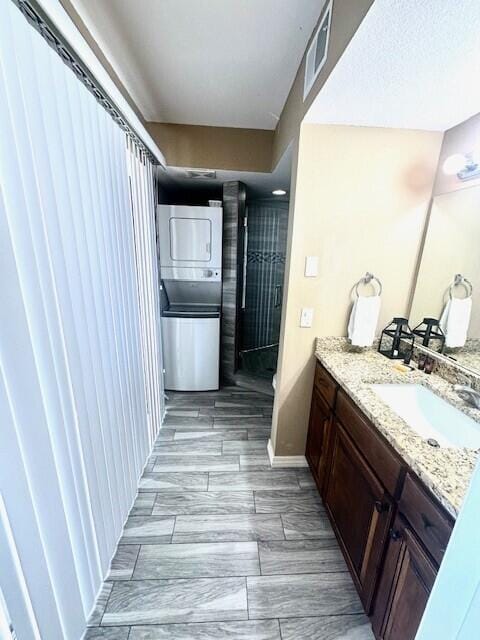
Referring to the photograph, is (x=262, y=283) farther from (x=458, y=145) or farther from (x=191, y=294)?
(x=458, y=145)

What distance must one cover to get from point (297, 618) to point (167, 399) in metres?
2.03

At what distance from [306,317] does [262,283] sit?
2.19m

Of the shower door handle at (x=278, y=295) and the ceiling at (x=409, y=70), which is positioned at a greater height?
the ceiling at (x=409, y=70)

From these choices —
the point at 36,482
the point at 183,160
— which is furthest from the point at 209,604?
the point at 183,160

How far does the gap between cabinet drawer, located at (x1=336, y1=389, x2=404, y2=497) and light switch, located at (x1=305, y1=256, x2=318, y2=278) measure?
735 millimetres

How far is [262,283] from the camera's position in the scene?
390 cm

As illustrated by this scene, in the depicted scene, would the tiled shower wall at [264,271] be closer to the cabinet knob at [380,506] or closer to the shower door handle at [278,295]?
the shower door handle at [278,295]

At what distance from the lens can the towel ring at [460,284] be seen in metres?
1.40

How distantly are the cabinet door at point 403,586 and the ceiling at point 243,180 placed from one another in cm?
224

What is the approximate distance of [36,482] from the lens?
2.66 feet

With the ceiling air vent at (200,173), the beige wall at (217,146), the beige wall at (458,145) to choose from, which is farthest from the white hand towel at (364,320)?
the ceiling air vent at (200,173)

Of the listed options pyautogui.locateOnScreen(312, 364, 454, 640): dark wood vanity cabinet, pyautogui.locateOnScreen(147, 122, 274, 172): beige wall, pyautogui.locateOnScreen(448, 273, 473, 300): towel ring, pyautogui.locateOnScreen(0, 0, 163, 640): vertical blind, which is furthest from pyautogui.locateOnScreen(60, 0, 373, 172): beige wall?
pyautogui.locateOnScreen(312, 364, 454, 640): dark wood vanity cabinet

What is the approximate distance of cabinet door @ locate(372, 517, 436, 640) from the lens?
80cm

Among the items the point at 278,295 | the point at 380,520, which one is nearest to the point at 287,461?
the point at 380,520
